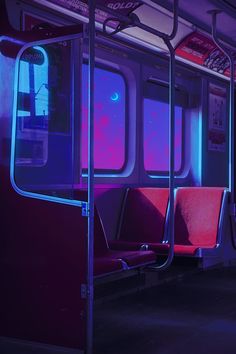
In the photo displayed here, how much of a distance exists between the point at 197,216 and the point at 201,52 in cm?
196

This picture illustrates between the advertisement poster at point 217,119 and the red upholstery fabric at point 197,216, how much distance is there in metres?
1.41

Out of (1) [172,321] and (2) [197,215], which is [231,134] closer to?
(2) [197,215]

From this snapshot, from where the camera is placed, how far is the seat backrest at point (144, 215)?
5402 mm

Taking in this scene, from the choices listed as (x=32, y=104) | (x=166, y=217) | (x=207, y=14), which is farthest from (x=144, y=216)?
(x=32, y=104)

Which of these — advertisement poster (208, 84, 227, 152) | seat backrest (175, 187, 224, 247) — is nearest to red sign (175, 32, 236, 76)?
advertisement poster (208, 84, 227, 152)

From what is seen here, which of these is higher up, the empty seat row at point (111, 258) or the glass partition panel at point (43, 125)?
the glass partition panel at point (43, 125)

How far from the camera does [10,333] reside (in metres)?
3.44

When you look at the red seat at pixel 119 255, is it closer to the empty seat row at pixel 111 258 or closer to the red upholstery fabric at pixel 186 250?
the empty seat row at pixel 111 258

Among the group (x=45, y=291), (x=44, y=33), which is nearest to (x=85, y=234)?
(x=45, y=291)

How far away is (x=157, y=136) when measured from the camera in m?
6.36

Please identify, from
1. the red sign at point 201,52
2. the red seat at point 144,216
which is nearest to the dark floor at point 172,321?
the red seat at point 144,216

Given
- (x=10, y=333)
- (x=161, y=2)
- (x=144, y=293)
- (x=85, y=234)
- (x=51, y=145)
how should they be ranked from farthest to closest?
(x=144, y=293) < (x=161, y=2) < (x=51, y=145) < (x=10, y=333) < (x=85, y=234)

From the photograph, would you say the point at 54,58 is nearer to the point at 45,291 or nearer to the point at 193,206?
the point at 45,291

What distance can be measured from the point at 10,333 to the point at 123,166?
2.55 m
